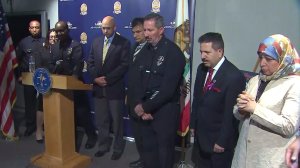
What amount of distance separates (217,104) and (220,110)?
5 cm

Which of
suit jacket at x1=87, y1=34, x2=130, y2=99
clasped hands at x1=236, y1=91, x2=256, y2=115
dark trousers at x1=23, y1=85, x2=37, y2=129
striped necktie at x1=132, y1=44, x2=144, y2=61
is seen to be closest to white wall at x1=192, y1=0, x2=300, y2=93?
suit jacket at x1=87, y1=34, x2=130, y2=99

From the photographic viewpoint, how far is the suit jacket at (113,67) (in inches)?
130

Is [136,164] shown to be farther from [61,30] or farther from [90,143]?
[61,30]

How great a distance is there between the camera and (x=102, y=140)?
11.5 feet

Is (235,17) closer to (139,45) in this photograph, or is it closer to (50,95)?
(139,45)

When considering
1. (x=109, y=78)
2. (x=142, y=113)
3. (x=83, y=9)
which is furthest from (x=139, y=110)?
(x=83, y=9)

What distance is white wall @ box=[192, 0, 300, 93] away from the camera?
3121mm

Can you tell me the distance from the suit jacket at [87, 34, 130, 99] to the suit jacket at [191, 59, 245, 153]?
128 cm

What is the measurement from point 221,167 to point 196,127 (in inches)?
13.4

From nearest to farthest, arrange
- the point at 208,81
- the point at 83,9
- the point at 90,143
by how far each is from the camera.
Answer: the point at 208,81 → the point at 90,143 → the point at 83,9

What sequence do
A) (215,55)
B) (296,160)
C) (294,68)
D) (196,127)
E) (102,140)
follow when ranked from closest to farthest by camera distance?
(296,160) → (294,68) → (215,55) → (196,127) → (102,140)

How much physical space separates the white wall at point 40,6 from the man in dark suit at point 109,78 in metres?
1.76

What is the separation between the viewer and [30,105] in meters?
4.21

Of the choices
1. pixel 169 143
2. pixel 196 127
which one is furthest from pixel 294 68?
pixel 169 143
